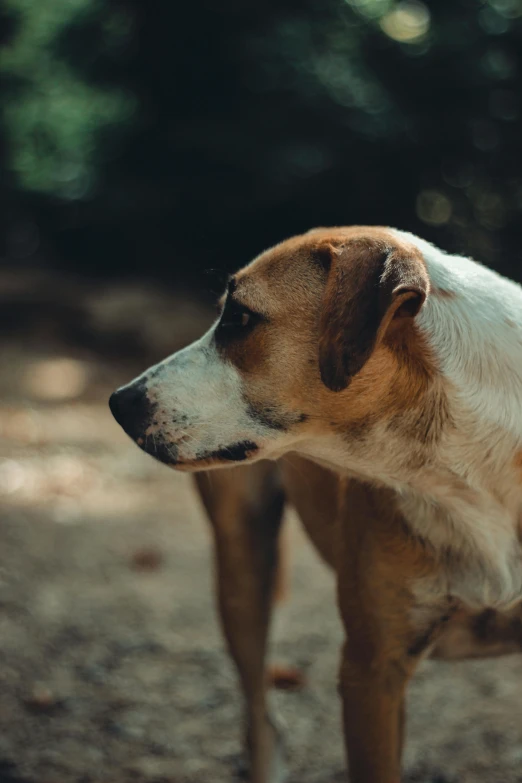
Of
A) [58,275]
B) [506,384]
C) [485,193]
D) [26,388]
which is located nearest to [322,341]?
[506,384]

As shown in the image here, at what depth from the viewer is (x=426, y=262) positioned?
2240 mm

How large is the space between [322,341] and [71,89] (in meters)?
7.26

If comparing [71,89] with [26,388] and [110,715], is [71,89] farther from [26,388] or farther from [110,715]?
[110,715]

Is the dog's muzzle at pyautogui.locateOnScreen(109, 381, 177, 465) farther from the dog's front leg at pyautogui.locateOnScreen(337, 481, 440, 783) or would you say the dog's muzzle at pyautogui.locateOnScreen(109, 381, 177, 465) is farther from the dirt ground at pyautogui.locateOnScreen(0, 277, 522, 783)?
the dirt ground at pyautogui.locateOnScreen(0, 277, 522, 783)

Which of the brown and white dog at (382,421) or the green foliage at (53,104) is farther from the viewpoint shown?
the green foliage at (53,104)

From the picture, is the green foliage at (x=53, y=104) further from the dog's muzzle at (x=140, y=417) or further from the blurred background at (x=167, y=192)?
the dog's muzzle at (x=140, y=417)

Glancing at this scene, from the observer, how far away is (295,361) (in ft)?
7.23

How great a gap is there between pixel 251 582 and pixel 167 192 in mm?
5947

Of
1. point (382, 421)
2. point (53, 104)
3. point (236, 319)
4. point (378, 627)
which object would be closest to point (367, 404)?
point (382, 421)

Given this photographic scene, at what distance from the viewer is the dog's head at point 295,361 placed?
2057 millimetres

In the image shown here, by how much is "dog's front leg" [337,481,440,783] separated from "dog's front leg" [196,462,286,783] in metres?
0.64

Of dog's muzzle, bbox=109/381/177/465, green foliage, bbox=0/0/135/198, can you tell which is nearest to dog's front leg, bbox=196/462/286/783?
dog's muzzle, bbox=109/381/177/465

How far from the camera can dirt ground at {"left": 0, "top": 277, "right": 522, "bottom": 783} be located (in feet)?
10.4

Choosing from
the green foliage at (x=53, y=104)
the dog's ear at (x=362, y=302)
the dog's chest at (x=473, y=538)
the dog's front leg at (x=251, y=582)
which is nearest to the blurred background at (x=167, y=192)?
the green foliage at (x=53, y=104)
